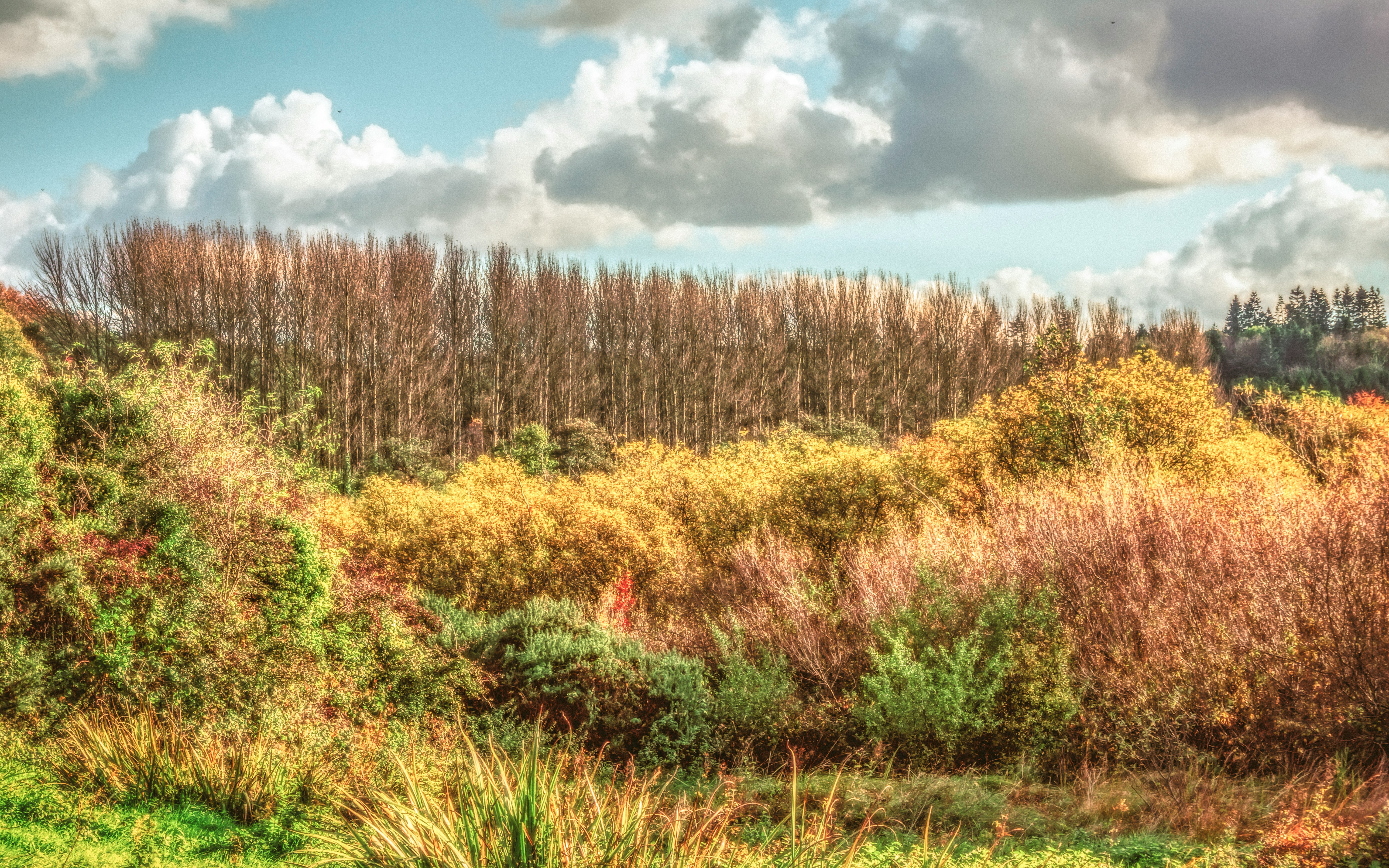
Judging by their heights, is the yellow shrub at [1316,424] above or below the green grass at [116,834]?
above

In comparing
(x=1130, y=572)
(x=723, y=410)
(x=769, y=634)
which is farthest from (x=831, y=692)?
(x=723, y=410)

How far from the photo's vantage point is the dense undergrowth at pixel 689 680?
7082mm

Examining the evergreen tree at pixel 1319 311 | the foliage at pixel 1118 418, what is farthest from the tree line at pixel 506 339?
the evergreen tree at pixel 1319 311

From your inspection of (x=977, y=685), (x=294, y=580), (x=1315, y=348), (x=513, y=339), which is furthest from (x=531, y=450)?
(x=1315, y=348)

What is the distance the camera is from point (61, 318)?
34844mm

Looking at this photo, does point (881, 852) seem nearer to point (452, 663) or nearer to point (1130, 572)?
point (1130, 572)

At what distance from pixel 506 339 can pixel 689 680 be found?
107 ft

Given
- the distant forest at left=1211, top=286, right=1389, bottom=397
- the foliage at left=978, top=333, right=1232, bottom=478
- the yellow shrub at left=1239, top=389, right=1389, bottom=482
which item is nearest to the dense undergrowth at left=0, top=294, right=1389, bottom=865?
the foliage at left=978, top=333, right=1232, bottom=478

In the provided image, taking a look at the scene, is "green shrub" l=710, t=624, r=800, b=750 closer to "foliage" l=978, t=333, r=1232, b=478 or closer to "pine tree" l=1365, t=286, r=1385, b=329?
"foliage" l=978, t=333, r=1232, b=478

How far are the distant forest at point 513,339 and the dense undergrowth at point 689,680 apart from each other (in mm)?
18908

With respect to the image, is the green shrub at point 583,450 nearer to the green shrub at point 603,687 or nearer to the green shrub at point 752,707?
the green shrub at point 603,687

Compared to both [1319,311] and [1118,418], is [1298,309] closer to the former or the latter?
[1319,311]

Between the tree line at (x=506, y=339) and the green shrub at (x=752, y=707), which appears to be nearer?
the green shrub at (x=752, y=707)

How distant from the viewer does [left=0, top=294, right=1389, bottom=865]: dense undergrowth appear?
7.08 m
